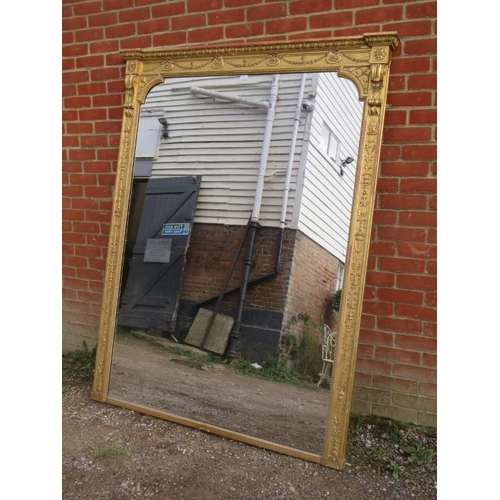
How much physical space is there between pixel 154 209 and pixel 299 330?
1.23 metres

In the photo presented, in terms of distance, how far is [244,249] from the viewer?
265 cm

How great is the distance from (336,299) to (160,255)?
1155 mm

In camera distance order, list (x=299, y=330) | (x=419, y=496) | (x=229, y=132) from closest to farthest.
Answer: (x=419, y=496) → (x=299, y=330) → (x=229, y=132)

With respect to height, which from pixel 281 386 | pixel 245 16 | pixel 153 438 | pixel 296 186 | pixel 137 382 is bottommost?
pixel 153 438

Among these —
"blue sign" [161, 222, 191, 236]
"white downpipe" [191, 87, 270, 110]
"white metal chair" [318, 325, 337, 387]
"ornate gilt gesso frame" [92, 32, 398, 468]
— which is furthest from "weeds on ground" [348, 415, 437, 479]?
"white downpipe" [191, 87, 270, 110]

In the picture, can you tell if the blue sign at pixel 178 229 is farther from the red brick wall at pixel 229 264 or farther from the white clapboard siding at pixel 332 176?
the white clapboard siding at pixel 332 176

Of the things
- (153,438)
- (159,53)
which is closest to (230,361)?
(153,438)

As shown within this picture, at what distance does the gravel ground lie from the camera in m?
2.32

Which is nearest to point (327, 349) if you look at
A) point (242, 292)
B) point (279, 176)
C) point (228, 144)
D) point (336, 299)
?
point (336, 299)

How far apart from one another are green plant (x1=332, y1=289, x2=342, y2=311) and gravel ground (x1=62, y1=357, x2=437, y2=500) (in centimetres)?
80

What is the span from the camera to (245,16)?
2.87 metres

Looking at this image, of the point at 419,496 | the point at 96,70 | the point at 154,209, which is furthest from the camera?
the point at 96,70

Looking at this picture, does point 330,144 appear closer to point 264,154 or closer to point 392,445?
point 264,154

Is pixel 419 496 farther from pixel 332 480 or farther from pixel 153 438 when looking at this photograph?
pixel 153 438
